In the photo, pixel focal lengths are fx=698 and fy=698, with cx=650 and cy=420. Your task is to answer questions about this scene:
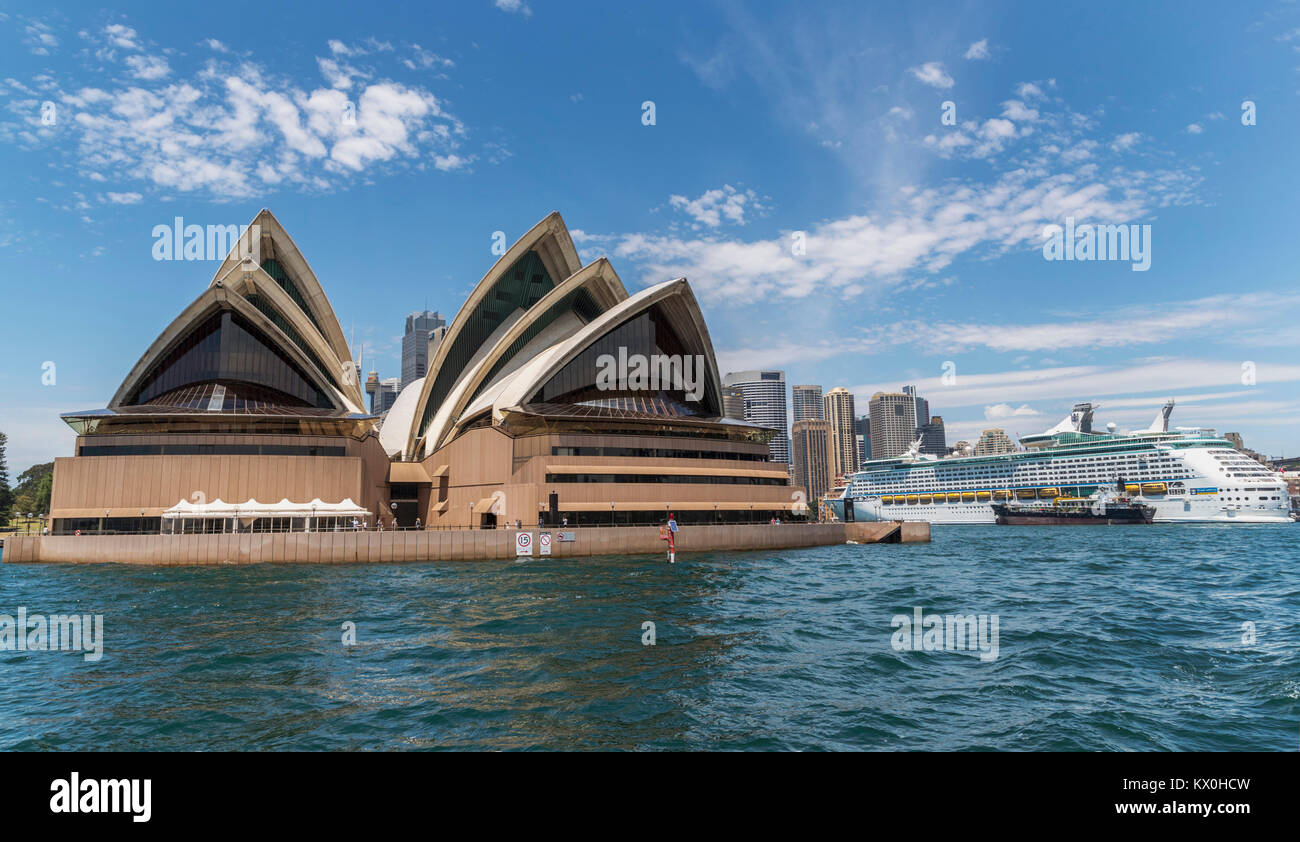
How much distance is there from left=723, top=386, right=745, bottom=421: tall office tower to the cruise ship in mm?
24692

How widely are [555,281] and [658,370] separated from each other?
637 inches

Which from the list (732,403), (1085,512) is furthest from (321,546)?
(1085,512)

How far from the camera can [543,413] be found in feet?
189

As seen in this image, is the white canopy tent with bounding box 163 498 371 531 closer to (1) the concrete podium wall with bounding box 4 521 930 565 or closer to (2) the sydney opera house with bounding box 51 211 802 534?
(2) the sydney opera house with bounding box 51 211 802 534

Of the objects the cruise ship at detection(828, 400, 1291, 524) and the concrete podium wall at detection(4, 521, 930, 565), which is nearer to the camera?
the concrete podium wall at detection(4, 521, 930, 565)

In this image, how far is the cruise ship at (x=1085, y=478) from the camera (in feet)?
328

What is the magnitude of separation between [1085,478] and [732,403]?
70500 millimetres

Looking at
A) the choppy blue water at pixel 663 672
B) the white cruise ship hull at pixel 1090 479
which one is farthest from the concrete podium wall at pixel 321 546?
the white cruise ship hull at pixel 1090 479

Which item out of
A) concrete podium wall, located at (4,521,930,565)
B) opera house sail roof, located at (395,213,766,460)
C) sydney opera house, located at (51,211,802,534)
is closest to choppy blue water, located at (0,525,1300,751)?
concrete podium wall, located at (4,521,930,565)

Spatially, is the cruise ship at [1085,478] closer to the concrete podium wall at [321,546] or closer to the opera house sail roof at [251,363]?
the concrete podium wall at [321,546]

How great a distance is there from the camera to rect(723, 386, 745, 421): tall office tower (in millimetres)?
76625

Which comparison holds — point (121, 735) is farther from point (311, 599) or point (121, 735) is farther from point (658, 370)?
point (658, 370)

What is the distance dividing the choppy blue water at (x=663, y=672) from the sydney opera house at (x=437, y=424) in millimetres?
23007
